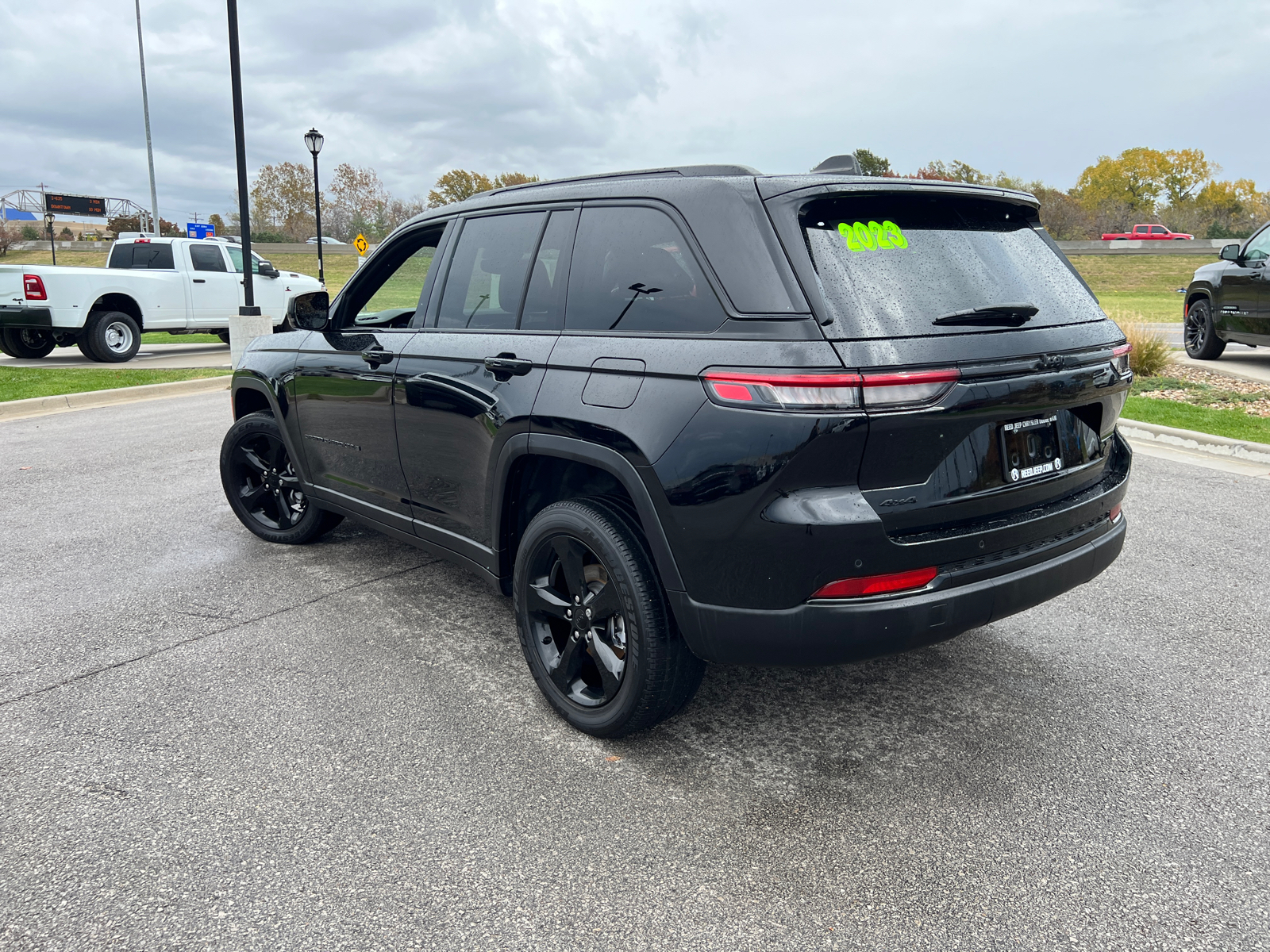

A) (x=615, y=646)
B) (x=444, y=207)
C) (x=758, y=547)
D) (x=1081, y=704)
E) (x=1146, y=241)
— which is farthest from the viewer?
(x=1146, y=241)

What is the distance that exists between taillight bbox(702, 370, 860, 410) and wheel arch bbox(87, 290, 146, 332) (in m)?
15.2

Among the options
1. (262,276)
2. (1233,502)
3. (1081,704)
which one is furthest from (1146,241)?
(1081,704)

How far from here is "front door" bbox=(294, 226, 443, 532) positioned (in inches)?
159

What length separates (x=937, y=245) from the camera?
2822 mm

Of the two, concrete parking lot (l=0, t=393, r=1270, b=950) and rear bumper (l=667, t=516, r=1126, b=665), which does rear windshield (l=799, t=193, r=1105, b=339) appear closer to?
rear bumper (l=667, t=516, r=1126, b=665)

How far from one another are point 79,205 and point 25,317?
229ft

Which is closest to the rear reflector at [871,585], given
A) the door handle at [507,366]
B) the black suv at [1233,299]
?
the door handle at [507,366]

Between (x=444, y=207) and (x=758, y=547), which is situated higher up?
(x=444, y=207)

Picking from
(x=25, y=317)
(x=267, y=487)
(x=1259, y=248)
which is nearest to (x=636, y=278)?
(x=267, y=487)

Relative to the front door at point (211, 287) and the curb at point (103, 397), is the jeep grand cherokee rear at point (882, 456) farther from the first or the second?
the front door at point (211, 287)

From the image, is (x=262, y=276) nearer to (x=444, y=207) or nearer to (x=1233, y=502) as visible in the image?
(x=444, y=207)

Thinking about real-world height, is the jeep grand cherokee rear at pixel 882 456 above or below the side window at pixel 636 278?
below

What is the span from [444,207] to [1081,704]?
3245mm

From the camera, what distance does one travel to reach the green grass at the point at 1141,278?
32828 millimetres
